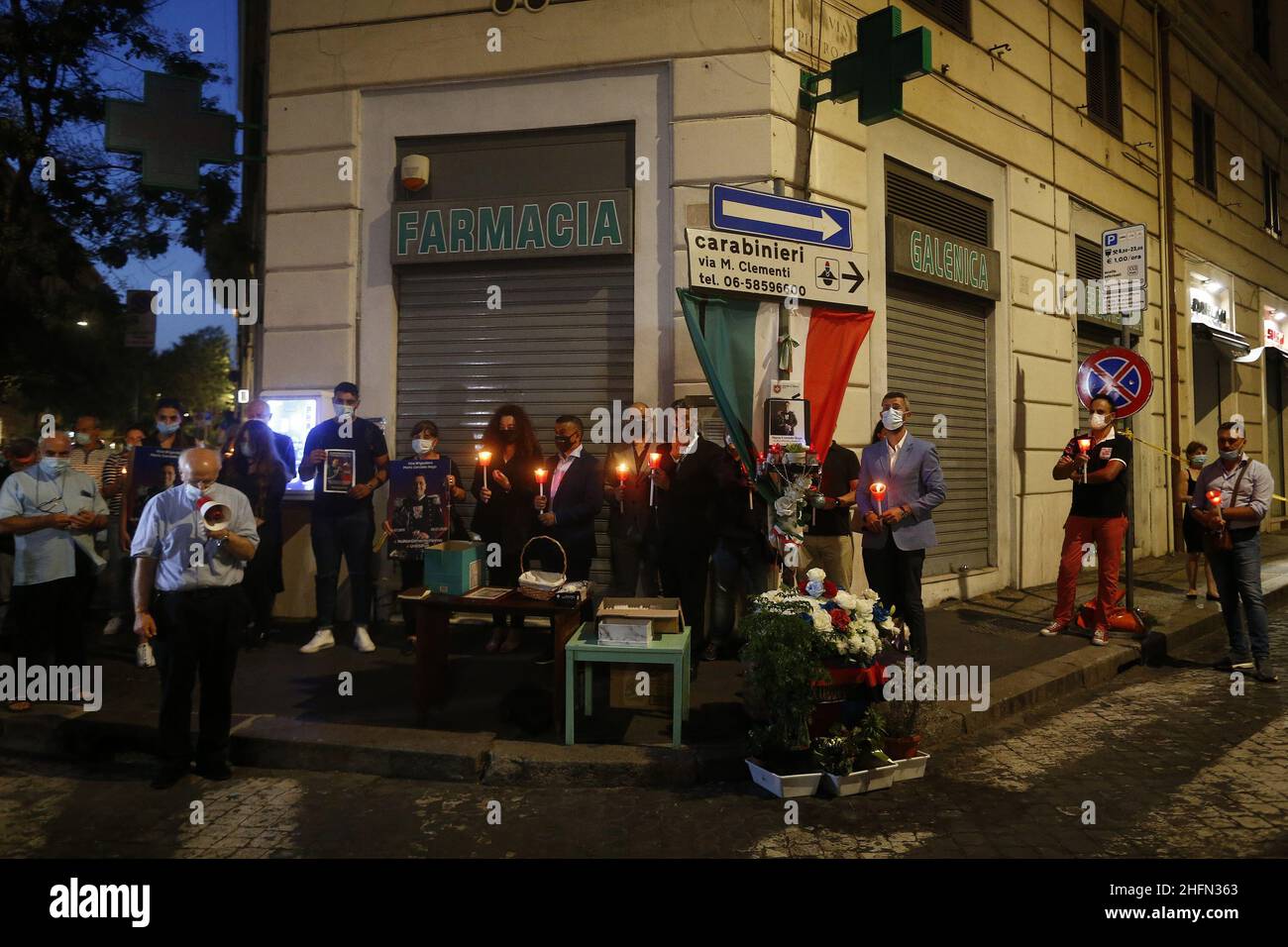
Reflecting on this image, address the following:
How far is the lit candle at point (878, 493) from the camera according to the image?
6461 millimetres

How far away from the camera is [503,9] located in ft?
27.8

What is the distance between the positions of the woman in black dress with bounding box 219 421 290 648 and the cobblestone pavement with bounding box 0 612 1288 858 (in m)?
2.44

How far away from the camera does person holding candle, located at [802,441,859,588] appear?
7219 millimetres

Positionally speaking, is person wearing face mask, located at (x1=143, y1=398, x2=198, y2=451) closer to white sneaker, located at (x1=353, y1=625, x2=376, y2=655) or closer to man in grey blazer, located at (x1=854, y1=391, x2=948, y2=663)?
white sneaker, located at (x1=353, y1=625, x2=376, y2=655)

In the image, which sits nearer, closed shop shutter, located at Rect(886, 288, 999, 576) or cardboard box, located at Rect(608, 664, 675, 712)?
cardboard box, located at Rect(608, 664, 675, 712)

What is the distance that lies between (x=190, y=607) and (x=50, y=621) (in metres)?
2.35

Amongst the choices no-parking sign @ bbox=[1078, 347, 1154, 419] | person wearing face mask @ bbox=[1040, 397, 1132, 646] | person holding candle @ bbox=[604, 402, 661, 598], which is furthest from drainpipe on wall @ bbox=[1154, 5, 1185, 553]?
person holding candle @ bbox=[604, 402, 661, 598]

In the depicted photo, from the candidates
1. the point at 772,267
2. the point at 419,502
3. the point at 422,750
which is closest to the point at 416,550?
the point at 419,502

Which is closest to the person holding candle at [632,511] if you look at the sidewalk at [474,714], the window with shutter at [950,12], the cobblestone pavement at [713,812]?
the sidewalk at [474,714]

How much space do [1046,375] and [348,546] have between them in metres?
9.17

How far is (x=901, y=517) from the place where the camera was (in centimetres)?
647

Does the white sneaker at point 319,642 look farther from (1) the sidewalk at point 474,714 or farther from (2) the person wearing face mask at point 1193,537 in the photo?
(2) the person wearing face mask at point 1193,537

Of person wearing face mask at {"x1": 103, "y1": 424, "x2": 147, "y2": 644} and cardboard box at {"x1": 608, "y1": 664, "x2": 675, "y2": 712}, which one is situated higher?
person wearing face mask at {"x1": 103, "y1": 424, "x2": 147, "y2": 644}

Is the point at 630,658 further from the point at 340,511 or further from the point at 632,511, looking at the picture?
the point at 340,511
